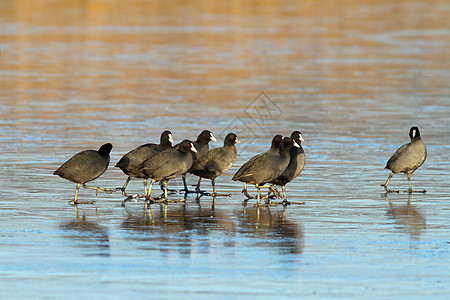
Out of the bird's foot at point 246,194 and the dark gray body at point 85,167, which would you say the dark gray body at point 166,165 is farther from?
the bird's foot at point 246,194

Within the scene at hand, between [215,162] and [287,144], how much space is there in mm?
1202

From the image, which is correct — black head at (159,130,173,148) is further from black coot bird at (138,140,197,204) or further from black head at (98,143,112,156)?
black head at (98,143,112,156)

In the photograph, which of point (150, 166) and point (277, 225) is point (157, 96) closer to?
point (150, 166)

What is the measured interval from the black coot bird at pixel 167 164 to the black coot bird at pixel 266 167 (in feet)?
2.44

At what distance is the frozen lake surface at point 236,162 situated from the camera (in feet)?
30.4

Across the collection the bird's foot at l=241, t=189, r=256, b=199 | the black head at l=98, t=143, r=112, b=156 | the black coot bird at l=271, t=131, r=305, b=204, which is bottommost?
the bird's foot at l=241, t=189, r=256, b=199

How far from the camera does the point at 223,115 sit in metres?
23.8

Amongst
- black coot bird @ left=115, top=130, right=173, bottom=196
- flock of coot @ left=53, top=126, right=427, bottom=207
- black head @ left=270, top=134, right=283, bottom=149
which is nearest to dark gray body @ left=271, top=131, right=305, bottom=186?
flock of coot @ left=53, top=126, right=427, bottom=207

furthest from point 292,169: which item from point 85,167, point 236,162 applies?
point 236,162

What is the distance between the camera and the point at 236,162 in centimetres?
1703

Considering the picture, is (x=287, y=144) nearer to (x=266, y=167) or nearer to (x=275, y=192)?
(x=266, y=167)

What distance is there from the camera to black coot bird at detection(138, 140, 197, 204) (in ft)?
43.4

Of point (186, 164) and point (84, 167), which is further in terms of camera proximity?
point (186, 164)

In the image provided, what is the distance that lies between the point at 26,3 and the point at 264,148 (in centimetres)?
A: 6435
